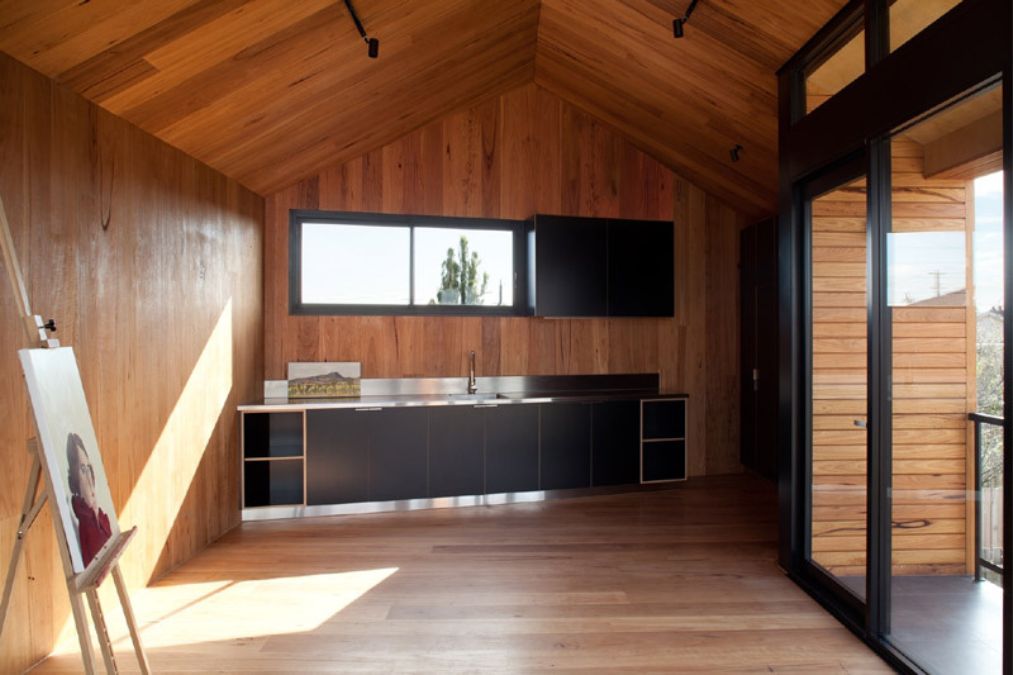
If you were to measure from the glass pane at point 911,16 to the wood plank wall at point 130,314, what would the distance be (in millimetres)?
3193

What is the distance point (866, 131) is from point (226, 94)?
2.88 meters

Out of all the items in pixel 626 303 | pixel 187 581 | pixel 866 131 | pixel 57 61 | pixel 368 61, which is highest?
pixel 368 61

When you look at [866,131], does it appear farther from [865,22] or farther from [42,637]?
[42,637]

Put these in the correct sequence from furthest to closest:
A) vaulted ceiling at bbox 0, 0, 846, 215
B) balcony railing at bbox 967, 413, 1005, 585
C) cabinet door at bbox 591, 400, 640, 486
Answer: cabinet door at bbox 591, 400, 640, 486
vaulted ceiling at bbox 0, 0, 846, 215
balcony railing at bbox 967, 413, 1005, 585

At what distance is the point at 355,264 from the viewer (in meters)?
4.95

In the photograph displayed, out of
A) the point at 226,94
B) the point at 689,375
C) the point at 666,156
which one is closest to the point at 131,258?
the point at 226,94

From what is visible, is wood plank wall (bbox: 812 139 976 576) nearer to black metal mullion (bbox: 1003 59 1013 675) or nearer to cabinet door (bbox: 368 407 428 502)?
black metal mullion (bbox: 1003 59 1013 675)

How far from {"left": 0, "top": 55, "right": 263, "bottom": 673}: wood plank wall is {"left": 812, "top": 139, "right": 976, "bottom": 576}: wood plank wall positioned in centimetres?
322

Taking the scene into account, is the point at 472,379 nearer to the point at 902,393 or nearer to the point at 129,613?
the point at 902,393

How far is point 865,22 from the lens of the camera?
2.57 m

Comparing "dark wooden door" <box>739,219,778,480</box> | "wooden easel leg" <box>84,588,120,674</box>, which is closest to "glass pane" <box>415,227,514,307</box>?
"dark wooden door" <box>739,219,778,480</box>

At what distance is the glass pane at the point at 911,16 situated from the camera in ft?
7.07

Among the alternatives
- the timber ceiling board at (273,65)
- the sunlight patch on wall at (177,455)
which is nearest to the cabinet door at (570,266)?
the timber ceiling board at (273,65)

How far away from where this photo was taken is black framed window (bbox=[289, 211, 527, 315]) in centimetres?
488
